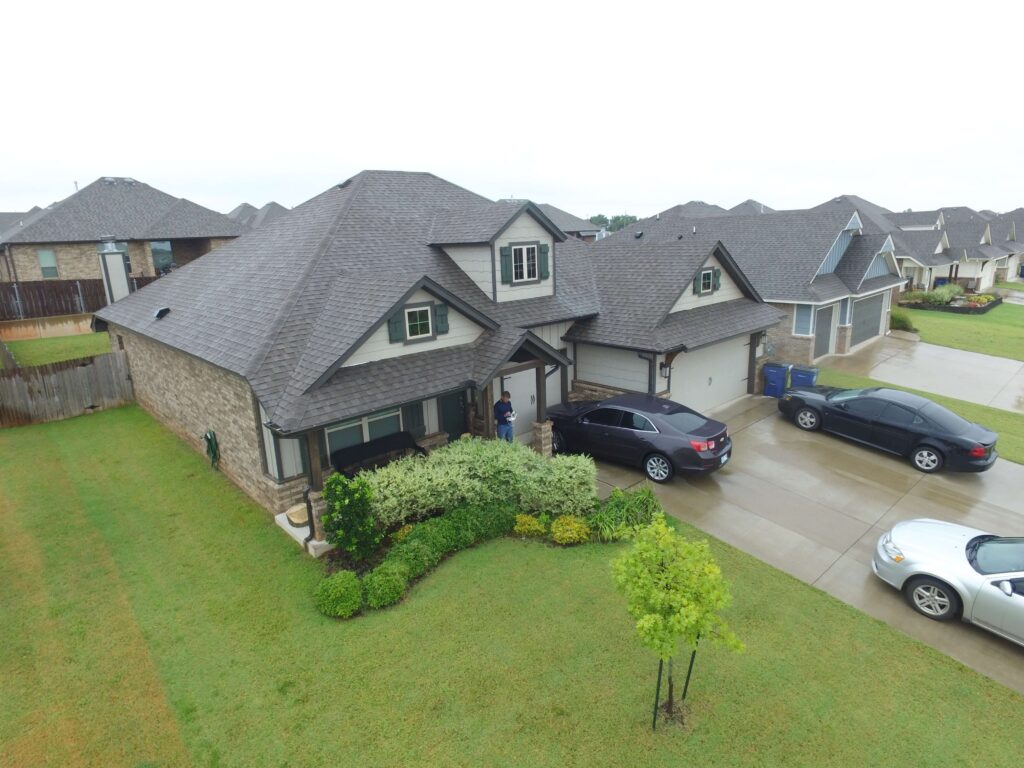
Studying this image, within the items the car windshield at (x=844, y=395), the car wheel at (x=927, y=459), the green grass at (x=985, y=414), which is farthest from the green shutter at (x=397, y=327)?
the green grass at (x=985, y=414)

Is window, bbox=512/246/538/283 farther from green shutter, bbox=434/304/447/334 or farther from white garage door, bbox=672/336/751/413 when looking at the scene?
white garage door, bbox=672/336/751/413

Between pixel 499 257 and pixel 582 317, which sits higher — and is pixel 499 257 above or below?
above

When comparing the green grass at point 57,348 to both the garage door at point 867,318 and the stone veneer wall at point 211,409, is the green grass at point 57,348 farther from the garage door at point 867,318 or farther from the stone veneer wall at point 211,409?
the garage door at point 867,318

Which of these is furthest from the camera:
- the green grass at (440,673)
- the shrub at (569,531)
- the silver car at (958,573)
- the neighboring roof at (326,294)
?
the neighboring roof at (326,294)

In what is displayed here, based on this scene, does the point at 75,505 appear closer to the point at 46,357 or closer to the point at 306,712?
the point at 306,712

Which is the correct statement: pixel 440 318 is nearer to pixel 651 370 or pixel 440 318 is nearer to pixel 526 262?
pixel 526 262

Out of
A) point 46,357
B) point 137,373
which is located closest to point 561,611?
point 137,373
